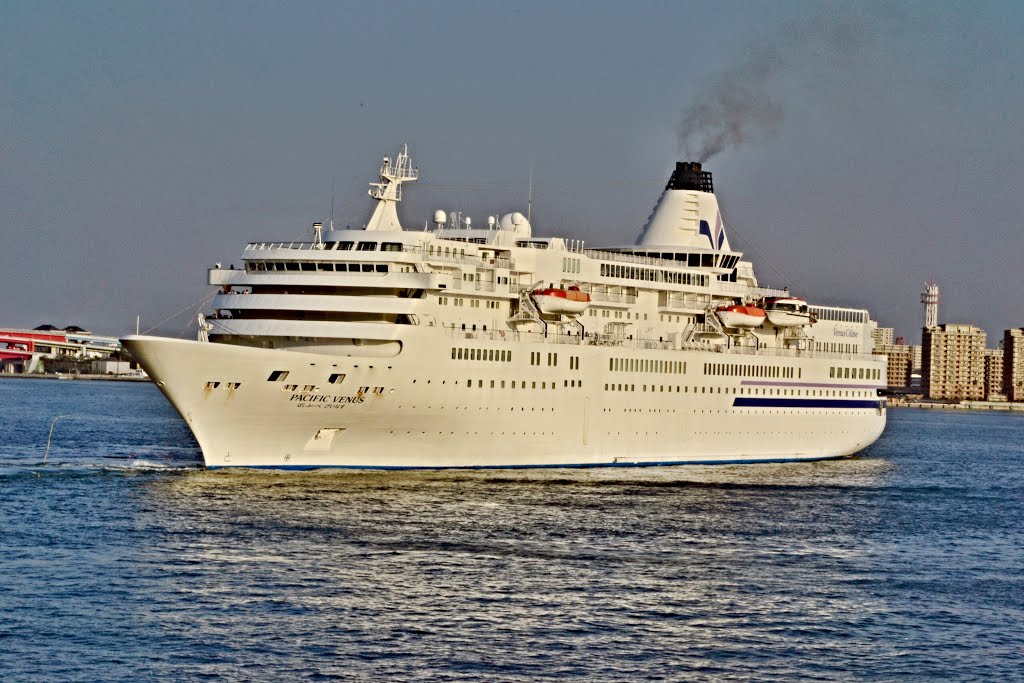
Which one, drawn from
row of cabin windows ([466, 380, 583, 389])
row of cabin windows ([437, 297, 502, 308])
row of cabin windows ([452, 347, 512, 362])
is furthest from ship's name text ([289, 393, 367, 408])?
row of cabin windows ([437, 297, 502, 308])

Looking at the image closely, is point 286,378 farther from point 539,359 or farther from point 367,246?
point 539,359

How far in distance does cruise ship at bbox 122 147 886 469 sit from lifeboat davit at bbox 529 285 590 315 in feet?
0.24

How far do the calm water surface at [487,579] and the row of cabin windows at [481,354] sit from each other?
137 inches

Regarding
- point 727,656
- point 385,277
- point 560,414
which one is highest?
point 385,277

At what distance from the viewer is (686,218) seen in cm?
5522

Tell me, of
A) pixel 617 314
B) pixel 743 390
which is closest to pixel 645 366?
pixel 617 314

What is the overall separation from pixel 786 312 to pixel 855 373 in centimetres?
506

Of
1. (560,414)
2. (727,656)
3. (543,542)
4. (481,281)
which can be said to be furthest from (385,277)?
(727,656)

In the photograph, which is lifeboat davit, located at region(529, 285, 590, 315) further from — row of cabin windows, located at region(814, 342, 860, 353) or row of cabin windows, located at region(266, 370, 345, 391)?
row of cabin windows, located at region(814, 342, 860, 353)

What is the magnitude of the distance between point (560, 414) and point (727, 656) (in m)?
22.6

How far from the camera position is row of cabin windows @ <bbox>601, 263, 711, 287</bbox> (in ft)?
160

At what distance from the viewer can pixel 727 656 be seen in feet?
71.3

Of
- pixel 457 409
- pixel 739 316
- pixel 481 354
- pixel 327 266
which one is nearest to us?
pixel 457 409

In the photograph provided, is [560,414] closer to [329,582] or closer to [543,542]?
[543,542]
